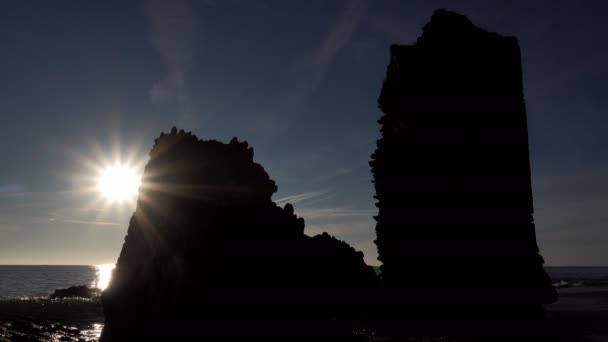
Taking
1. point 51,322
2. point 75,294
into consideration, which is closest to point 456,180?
point 51,322

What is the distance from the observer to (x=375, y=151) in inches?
982

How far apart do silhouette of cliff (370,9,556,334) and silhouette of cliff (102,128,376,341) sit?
11.0 m

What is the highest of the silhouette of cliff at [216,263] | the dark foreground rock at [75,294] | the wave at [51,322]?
the silhouette of cliff at [216,263]

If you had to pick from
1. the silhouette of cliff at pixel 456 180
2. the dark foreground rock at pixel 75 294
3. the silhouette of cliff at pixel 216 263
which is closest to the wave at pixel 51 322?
Answer: the silhouette of cliff at pixel 216 263

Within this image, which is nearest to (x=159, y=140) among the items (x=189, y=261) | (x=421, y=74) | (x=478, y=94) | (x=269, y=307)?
(x=189, y=261)

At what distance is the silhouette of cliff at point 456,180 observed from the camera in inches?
905

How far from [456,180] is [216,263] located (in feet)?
51.8

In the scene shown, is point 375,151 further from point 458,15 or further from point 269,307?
point 269,307

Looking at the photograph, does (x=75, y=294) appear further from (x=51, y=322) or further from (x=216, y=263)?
(x=216, y=263)

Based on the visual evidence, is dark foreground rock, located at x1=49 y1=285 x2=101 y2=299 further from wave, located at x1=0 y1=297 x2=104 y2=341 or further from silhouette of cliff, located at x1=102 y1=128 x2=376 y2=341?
silhouette of cliff, located at x1=102 y1=128 x2=376 y2=341

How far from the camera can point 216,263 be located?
11.7m

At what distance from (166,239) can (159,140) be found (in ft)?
11.1

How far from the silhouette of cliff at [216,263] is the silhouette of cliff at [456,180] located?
11037 millimetres

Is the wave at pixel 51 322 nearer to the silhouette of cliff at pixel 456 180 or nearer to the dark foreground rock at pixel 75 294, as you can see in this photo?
the silhouette of cliff at pixel 456 180
